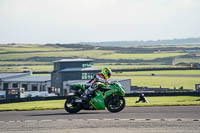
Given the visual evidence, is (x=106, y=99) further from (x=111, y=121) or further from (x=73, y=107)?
(x=111, y=121)

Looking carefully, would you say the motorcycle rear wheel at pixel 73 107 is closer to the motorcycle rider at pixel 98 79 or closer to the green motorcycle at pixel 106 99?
the green motorcycle at pixel 106 99

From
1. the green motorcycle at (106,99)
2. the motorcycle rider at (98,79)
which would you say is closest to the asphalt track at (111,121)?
the green motorcycle at (106,99)

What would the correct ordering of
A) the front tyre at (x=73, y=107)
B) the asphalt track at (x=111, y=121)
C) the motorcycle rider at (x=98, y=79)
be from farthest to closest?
the front tyre at (x=73, y=107) → the motorcycle rider at (x=98, y=79) → the asphalt track at (x=111, y=121)

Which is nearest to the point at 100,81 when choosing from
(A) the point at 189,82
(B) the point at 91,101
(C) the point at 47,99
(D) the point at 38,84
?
(B) the point at 91,101

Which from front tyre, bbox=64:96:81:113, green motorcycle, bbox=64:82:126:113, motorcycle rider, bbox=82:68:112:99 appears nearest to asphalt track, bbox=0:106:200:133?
front tyre, bbox=64:96:81:113

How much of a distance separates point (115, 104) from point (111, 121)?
2883 millimetres

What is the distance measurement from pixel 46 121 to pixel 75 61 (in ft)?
246

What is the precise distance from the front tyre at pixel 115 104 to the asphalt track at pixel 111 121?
0.30 meters

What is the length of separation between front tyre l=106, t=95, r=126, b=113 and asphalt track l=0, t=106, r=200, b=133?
0.30 metres

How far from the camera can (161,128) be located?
15.4 metres

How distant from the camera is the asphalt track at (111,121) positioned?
15.7 m

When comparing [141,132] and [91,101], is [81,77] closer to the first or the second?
[91,101]

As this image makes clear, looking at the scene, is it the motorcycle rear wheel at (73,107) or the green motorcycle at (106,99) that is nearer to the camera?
the green motorcycle at (106,99)

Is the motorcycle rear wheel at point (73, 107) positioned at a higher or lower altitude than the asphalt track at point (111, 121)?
higher
